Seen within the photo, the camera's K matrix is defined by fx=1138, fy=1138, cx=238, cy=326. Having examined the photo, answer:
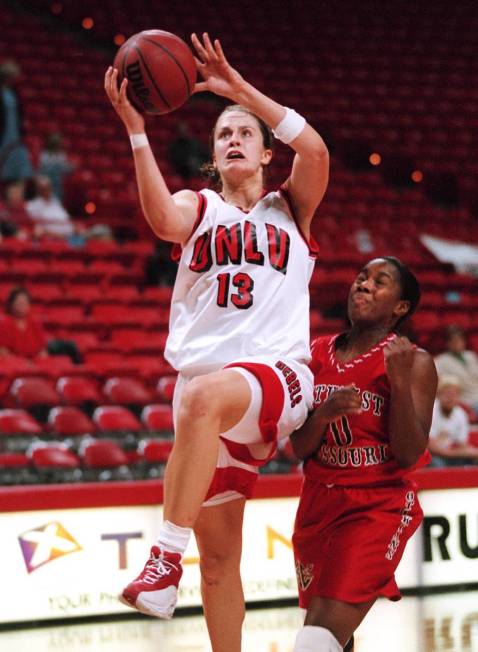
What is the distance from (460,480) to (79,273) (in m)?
4.06

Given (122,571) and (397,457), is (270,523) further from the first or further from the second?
(397,457)

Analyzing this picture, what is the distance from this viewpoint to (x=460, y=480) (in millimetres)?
6105

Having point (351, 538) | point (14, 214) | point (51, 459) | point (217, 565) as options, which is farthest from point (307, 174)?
point (14, 214)

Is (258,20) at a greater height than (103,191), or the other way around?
(258,20)

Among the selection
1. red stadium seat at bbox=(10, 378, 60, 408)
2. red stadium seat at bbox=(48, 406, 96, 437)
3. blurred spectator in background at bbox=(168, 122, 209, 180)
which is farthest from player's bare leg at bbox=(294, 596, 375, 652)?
blurred spectator in background at bbox=(168, 122, 209, 180)

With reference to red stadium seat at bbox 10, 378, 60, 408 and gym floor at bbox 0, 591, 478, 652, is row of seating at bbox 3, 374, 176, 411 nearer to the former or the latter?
red stadium seat at bbox 10, 378, 60, 408

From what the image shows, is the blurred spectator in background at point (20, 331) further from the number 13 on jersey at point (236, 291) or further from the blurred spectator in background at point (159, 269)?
the number 13 on jersey at point (236, 291)

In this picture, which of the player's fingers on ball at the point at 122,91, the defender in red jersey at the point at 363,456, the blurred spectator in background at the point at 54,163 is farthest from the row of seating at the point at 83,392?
the player's fingers on ball at the point at 122,91

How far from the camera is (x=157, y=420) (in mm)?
7348

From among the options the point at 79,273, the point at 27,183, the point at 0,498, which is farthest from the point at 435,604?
the point at 27,183

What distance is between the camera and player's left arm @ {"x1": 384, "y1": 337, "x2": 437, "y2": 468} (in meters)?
3.25

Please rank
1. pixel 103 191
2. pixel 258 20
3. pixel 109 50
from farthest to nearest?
pixel 258 20, pixel 109 50, pixel 103 191

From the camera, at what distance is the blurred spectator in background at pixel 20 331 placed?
7.57m

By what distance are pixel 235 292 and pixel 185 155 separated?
25.8 feet
